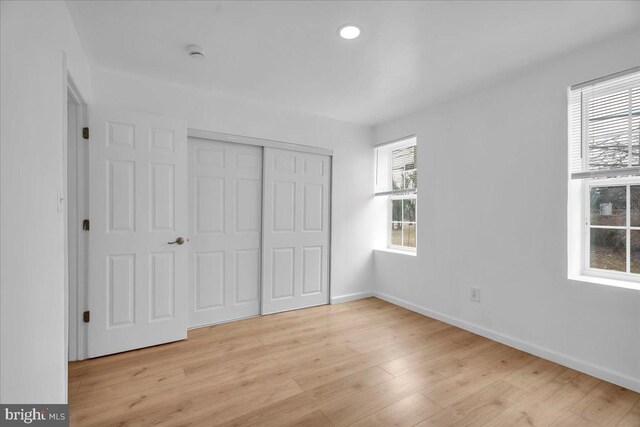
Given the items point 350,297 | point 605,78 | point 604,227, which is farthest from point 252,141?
point 604,227

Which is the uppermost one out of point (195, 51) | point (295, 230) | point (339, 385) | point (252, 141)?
point (195, 51)

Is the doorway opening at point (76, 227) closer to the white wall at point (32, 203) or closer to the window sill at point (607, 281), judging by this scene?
the white wall at point (32, 203)

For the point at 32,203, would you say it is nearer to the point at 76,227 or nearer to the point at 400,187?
the point at 76,227

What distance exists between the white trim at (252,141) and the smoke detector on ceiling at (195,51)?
31.6 inches

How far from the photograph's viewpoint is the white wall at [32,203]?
3.48 ft

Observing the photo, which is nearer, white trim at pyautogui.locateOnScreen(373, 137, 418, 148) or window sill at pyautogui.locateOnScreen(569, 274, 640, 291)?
window sill at pyautogui.locateOnScreen(569, 274, 640, 291)

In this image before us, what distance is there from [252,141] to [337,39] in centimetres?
152

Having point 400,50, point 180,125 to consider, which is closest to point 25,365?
point 180,125

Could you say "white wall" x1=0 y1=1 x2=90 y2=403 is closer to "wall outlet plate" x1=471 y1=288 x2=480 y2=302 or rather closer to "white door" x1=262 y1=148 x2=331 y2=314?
"white door" x1=262 y1=148 x2=331 y2=314

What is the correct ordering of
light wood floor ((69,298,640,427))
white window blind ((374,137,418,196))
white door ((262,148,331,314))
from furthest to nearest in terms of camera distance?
white window blind ((374,137,418,196)) < white door ((262,148,331,314)) < light wood floor ((69,298,640,427))

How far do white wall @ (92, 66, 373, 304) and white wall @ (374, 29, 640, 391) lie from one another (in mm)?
817

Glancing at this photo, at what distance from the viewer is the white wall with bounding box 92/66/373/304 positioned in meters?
2.76

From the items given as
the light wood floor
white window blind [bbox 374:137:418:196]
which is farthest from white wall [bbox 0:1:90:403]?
white window blind [bbox 374:137:418:196]

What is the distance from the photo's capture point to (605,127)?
2223 millimetres
